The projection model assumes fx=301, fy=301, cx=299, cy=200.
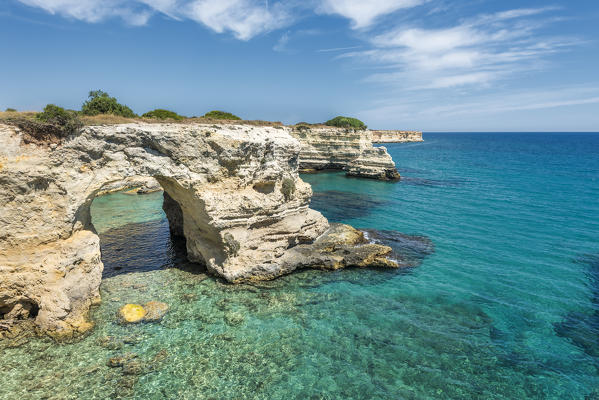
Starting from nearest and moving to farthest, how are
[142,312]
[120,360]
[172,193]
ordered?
[120,360] → [142,312] → [172,193]

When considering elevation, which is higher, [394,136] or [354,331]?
[394,136]

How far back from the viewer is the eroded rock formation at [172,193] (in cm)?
1073

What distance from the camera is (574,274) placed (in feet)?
54.5

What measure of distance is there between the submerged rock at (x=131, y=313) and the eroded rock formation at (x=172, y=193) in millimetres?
1101

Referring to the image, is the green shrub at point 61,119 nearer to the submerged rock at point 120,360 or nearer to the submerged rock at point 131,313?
the submerged rock at point 131,313

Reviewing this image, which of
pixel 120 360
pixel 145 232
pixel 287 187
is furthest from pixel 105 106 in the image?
pixel 120 360

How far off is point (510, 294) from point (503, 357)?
541 cm

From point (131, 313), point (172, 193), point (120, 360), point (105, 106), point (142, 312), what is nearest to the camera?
point (120, 360)

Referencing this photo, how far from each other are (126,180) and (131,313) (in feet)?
18.1

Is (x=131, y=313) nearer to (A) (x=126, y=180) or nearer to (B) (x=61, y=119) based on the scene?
(A) (x=126, y=180)

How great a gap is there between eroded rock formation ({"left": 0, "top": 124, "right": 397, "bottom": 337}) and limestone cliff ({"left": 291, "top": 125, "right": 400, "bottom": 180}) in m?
31.6

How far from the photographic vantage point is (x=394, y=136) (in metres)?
155

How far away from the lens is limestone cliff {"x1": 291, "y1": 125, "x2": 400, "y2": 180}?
48438 mm

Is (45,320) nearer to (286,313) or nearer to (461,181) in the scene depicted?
(286,313)
